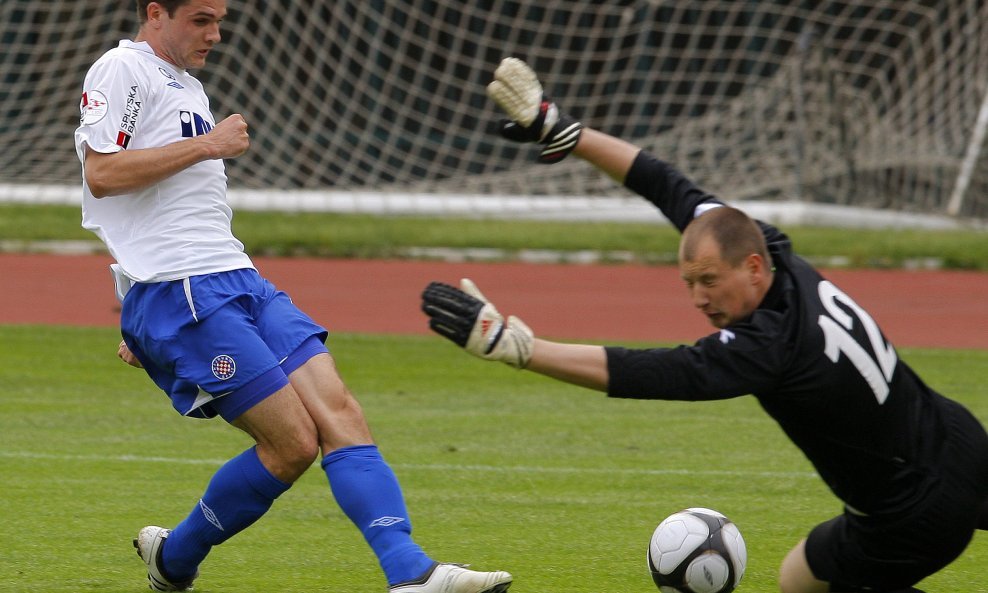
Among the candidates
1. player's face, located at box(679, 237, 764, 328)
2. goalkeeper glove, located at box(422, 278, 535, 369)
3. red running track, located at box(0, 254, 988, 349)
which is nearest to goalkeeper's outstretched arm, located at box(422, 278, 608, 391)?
goalkeeper glove, located at box(422, 278, 535, 369)

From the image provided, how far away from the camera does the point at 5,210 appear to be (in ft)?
58.5

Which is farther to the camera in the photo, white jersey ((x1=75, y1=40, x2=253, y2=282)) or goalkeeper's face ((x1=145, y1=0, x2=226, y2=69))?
goalkeeper's face ((x1=145, y1=0, x2=226, y2=69))

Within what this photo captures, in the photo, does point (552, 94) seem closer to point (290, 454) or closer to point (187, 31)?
point (187, 31)

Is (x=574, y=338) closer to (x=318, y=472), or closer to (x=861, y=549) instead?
(x=318, y=472)

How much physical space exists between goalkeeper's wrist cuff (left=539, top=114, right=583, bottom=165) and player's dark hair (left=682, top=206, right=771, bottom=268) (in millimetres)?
742

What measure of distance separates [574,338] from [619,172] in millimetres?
7195

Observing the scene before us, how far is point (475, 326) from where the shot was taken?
136 inches

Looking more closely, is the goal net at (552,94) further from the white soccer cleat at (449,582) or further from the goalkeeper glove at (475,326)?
the goalkeeper glove at (475,326)

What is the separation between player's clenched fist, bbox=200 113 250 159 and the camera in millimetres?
4316

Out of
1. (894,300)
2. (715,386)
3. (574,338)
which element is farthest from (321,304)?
(715,386)

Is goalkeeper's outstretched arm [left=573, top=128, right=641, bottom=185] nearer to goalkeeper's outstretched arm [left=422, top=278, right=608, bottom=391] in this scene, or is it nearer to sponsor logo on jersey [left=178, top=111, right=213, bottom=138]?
goalkeeper's outstretched arm [left=422, top=278, right=608, bottom=391]

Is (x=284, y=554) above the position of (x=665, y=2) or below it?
above

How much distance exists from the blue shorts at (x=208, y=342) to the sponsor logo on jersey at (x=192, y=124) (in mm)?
459

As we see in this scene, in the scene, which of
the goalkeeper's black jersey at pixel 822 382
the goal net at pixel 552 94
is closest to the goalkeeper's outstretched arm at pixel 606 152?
the goalkeeper's black jersey at pixel 822 382
